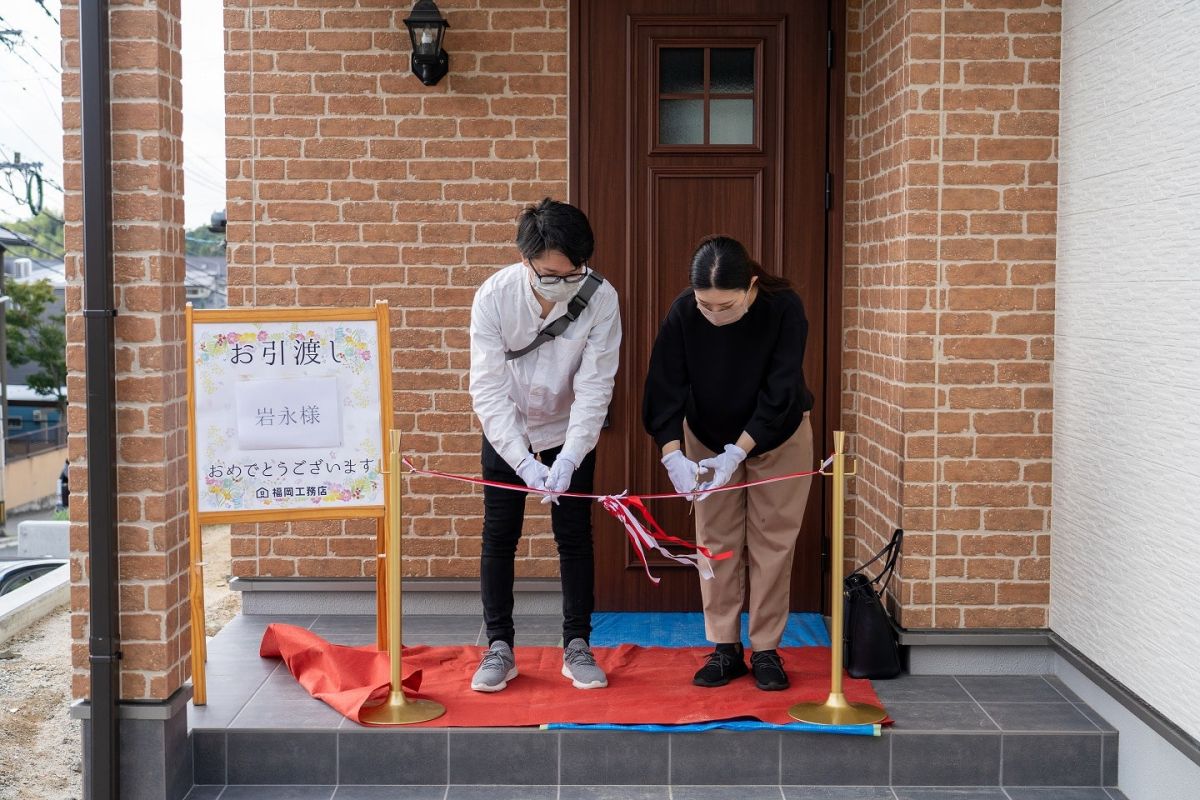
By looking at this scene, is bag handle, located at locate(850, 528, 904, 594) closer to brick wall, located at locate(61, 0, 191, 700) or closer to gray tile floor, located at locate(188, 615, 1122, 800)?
gray tile floor, located at locate(188, 615, 1122, 800)

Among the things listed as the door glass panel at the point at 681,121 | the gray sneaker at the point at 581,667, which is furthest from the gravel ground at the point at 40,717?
the door glass panel at the point at 681,121

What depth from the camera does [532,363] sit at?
3973mm

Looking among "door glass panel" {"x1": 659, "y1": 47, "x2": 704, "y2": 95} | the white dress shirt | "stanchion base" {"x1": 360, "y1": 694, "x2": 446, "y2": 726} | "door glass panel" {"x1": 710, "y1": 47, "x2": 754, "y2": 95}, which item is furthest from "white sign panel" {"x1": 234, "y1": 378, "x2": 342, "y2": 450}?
"door glass panel" {"x1": 710, "y1": 47, "x2": 754, "y2": 95}

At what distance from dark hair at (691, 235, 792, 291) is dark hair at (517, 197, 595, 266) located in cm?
33

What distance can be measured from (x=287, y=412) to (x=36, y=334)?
111 ft

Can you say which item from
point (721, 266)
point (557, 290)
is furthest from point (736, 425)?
point (557, 290)

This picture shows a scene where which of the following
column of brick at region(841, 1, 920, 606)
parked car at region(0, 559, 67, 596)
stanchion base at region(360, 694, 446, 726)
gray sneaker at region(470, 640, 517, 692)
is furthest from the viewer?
parked car at region(0, 559, 67, 596)

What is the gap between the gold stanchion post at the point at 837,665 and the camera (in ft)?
12.2

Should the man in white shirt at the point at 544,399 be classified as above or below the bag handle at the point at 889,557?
above

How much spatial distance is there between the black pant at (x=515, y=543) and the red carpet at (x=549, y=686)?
211 millimetres

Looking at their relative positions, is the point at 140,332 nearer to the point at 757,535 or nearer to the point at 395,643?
the point at 395,643

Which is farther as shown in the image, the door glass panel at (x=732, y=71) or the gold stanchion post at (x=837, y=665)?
the door glass panel at (x=732, y=71)

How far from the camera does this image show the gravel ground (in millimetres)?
4574

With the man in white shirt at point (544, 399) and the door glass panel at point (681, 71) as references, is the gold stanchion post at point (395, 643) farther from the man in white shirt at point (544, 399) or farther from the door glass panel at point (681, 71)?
the door glass panel at point (681, 71)
